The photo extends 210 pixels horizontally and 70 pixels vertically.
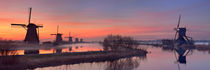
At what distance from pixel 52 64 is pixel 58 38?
60.1 meters

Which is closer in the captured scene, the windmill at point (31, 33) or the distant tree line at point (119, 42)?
the windmill at point (31, 33)

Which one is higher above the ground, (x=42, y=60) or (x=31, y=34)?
(x=31, y=34)

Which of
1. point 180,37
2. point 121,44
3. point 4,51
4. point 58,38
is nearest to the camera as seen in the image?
point 4,51

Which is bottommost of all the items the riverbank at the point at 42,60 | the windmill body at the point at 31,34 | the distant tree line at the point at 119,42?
the riverbank at the point at 42,60

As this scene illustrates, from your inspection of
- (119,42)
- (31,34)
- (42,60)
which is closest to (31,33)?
(31,34)

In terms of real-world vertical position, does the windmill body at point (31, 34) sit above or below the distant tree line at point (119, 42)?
above

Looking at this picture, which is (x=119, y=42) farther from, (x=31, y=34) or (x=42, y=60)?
(x=42, y=60)

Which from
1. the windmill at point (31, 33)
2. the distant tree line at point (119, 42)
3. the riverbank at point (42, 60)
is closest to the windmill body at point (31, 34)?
the windmill at point (31, 33)

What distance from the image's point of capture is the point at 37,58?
28484 mm

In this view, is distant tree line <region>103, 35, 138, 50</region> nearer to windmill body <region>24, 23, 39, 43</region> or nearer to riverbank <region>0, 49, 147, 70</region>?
riverbank <region>0, 49, 147, 70</region>

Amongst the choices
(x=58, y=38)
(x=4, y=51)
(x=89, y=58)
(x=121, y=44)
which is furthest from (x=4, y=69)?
(x=58, y=38)

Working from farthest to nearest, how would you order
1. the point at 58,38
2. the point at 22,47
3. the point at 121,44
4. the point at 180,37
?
the point at 58,38 < the point at 180,37 < the point at 121,44 < the point at 22,47

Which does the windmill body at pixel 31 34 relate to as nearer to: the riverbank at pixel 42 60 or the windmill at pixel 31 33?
the windmill at pixel 31 33

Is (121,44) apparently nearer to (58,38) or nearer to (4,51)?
(4,51)
